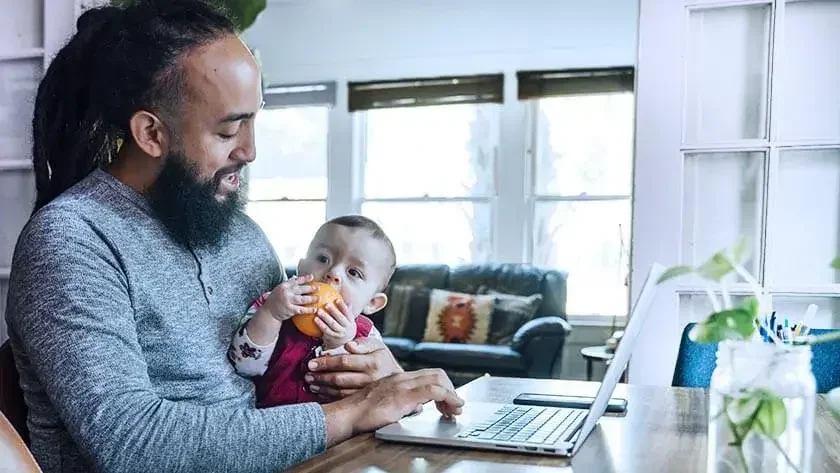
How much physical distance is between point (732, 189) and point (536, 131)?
3.04m

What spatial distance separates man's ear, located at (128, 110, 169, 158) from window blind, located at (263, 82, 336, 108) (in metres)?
4.37

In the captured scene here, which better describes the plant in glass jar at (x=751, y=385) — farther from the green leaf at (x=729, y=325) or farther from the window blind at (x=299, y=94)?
the window blind at (x=299, y=94)

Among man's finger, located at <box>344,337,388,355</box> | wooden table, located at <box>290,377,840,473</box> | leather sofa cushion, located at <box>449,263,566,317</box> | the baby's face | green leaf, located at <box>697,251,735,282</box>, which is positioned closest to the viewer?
green leaf, located at <box>697,251,735,282</box>

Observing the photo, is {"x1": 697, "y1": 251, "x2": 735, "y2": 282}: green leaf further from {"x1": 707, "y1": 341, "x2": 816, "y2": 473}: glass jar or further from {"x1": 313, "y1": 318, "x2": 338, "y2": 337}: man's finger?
{"x1": 313, "y1": 318, "x2": 338, "y2": 337}: man's finger

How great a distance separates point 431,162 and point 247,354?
4.14 metres

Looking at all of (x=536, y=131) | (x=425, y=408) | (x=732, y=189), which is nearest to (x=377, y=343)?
(x=425, y=408)

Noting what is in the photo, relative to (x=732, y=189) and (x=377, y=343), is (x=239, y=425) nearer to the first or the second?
(x=377, y=343)

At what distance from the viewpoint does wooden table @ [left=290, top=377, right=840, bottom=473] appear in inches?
32.9

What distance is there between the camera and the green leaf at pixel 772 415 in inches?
22.9

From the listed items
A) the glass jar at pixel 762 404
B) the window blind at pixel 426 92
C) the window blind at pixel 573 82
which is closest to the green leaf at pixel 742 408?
the glass jar at pixel 762 404

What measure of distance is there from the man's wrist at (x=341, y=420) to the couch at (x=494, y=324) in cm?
316

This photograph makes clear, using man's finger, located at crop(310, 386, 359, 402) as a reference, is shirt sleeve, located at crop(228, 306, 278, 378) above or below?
above

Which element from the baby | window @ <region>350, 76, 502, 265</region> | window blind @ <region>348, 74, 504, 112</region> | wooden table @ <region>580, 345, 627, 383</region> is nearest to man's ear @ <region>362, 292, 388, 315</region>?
the baby

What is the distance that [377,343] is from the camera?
1.36 metres
